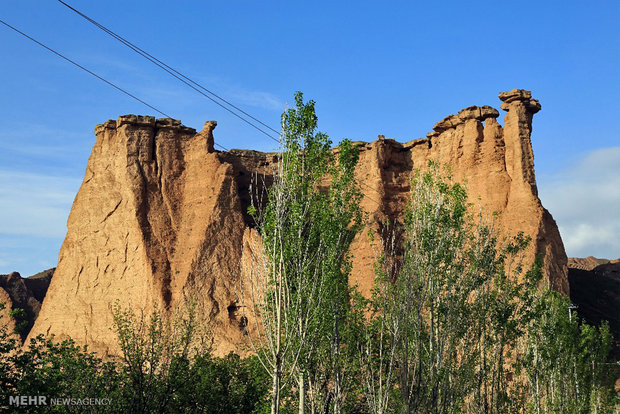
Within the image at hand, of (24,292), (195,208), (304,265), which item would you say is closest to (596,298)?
(195,208)

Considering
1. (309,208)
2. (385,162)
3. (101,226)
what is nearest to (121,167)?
(101,226)

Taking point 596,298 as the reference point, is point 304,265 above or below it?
below

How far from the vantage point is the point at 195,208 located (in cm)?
4931

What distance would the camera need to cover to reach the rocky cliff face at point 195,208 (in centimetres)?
4503

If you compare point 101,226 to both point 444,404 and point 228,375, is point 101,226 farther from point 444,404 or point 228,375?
point 444,404

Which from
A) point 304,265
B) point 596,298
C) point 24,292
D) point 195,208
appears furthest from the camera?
point 24,292

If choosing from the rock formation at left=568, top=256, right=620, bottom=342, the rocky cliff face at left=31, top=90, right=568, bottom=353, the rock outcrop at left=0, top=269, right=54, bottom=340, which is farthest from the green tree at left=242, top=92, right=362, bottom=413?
the rock outcrop at left=0, top=269, right=54, bottom=340

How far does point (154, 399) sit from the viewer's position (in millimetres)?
25781

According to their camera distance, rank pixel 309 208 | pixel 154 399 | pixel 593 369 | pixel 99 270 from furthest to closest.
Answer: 1. pixel 99 270
2. pixel 593 369
3. pixel 154 399
4. pixel 309 208

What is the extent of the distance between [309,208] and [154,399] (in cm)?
1173

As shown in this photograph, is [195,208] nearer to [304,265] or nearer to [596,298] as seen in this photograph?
[304,265]

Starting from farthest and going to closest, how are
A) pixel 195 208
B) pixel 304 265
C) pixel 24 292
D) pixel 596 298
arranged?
pixel 24 292 < pixel 596 298 < pixel 195 208 < pixel 304 265

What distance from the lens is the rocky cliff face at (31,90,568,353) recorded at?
45.0 m

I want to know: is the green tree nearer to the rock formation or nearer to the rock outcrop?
the rock formation
